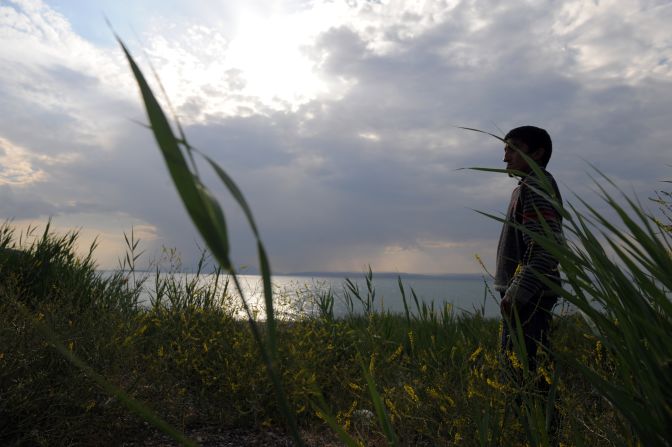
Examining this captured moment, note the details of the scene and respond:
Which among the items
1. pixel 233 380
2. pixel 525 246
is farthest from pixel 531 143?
pixel 233 380

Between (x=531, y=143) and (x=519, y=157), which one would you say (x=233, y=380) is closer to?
(x=519, y=157)

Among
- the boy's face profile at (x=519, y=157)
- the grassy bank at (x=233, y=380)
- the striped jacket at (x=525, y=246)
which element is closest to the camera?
the grassy bank at (x=233, y=380)

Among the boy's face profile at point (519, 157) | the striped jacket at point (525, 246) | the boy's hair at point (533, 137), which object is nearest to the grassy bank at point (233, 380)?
the striped jacket at point (525, 246)

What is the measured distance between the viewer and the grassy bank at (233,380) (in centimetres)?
257

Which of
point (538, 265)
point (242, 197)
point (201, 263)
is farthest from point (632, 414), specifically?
point (201, 263)

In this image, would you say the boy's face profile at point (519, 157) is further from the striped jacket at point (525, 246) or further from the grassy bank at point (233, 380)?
the grassy bank at point (233, 380)

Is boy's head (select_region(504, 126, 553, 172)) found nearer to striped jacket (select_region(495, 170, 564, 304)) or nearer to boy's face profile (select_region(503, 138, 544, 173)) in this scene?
boy's face profile (select_region(503, 138, 544, 173))

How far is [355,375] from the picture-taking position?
15.3ft

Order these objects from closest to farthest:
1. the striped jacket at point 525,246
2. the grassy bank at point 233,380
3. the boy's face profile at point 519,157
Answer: the grassy bank at point 233,380, the striped jacket at point 525,246, the boy's face profile at point 519,157

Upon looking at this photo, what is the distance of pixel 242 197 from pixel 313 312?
5.25m

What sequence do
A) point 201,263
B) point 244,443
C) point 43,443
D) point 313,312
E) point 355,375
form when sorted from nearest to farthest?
point 43,443 < point 244,443 < point 355,375 < point 313,312 < point 201,263

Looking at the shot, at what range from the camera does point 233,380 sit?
409 cm

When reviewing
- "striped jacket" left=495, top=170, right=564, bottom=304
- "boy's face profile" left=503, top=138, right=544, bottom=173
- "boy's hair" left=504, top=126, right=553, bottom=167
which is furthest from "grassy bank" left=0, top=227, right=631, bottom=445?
"boy's hair" left=504, top=126, right=553, bottom=167

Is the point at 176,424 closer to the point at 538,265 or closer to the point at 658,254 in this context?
the point at 538,265
